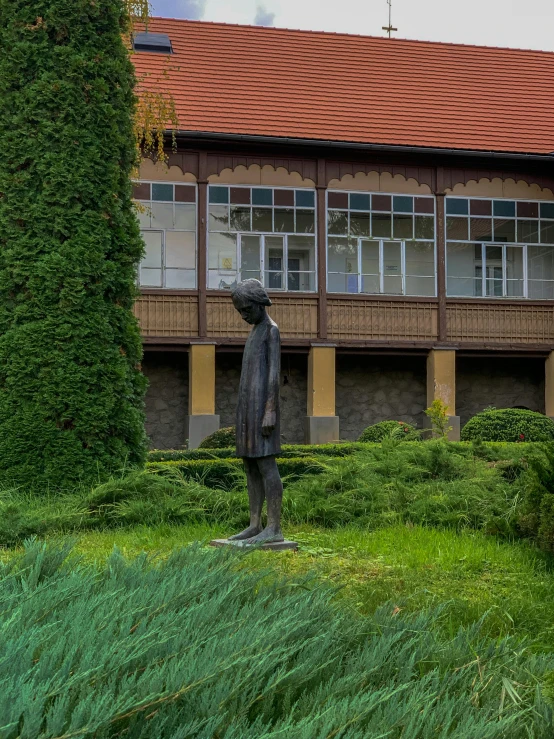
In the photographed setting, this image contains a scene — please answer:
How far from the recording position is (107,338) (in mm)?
9703

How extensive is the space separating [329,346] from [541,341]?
4.88 metres

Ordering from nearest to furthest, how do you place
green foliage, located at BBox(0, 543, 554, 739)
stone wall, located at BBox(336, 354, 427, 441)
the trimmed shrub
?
green foliage, located at BBox(0, 543, 554, 739) → the trimmed shrub → stone wall, located at BBox(336, 354, 427, 441)

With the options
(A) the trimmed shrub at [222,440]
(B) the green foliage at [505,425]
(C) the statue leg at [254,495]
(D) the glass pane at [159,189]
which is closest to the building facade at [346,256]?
(D) the glass pane at [159,189]

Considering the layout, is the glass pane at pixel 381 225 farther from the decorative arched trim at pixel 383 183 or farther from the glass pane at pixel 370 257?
the decorative arched trim at pixel 383 183

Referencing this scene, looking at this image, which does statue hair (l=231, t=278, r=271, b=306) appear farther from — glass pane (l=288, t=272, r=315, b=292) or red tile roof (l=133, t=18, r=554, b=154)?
glass pane (l=288, t=272, r=315, b=292)

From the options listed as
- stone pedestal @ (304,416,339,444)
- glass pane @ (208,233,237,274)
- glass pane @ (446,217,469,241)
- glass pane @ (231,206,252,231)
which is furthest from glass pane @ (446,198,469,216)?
stone pedestal @ (304,416,339,444)

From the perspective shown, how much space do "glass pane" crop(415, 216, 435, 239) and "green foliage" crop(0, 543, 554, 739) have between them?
18392mm

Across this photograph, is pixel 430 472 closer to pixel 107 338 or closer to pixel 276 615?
pixel 107 338

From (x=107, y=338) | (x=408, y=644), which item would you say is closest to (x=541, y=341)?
(x=107, y=338)

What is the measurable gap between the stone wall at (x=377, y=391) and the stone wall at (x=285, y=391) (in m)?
0.88

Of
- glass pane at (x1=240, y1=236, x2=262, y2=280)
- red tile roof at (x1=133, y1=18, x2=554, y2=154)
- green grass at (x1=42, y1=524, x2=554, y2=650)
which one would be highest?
red tile roof at (x1=133, y1=18, x2=554, y2=154)

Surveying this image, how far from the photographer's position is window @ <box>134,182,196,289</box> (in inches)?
795

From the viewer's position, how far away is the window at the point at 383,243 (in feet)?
70.0

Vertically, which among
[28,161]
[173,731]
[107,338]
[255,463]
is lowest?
[173,731]
